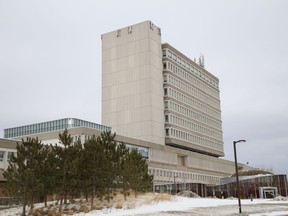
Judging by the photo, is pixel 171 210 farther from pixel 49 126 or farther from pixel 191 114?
pixel 191 114

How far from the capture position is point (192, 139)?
128 metres

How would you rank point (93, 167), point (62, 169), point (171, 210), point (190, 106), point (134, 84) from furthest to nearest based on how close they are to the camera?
1. point (190, 106)
2. point (134, 84)
3. point (93, 167)
4. point (62, 169)
5. point (171, 210)

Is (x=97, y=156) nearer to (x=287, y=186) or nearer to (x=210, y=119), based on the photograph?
(x=287, y=186)

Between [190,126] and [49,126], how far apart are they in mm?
45415

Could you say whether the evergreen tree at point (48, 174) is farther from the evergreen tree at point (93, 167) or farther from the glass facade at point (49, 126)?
the glass facade at point (49, 126)

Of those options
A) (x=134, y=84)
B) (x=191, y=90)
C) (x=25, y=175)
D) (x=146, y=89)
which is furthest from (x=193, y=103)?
(x=25, y=175)

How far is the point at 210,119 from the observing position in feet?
480

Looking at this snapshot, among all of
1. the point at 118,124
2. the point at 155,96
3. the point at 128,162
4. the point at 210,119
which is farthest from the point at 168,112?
the point at 128,162

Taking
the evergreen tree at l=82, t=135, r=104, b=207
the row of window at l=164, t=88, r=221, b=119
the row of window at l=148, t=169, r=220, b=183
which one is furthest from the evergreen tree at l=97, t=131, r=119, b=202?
the row of window at l=164, t=88, r=221, b=119

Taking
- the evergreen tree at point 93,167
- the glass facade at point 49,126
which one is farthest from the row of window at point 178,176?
the evergreen tree at point 93,167

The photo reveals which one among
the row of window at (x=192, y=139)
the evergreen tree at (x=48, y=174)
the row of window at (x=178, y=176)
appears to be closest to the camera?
the evergreen tree at (x=48, y=174)

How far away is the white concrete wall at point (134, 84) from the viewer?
112 meters

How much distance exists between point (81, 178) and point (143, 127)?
66.8m

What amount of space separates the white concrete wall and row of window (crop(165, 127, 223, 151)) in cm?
334
